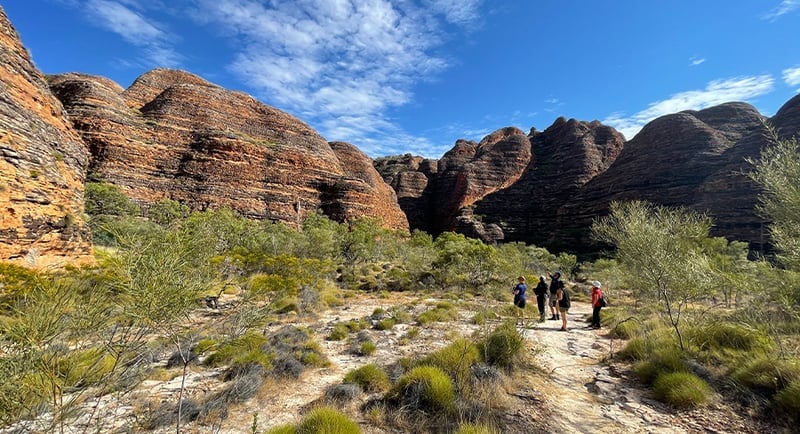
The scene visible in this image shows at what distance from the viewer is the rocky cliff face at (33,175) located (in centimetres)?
1074

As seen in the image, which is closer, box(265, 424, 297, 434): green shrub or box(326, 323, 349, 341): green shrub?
box(265, 424, 297, 434): green shrub

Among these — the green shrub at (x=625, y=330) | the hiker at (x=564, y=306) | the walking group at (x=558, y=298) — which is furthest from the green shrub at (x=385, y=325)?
the green shrub at (x=625, y=330)

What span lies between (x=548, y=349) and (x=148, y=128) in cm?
5688

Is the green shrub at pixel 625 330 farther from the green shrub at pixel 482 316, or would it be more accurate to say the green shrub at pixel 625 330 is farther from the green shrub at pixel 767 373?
the green shrub at pixel 482 316

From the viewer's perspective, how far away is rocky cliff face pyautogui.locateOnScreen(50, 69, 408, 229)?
3966 centimetres

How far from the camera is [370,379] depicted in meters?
5.33

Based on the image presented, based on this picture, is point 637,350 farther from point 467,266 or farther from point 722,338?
point 467,266

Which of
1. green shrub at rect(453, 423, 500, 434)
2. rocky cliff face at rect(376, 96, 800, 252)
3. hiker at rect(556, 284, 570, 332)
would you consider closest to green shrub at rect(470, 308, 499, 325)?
hiker at rect(556, 284, 570, 332)

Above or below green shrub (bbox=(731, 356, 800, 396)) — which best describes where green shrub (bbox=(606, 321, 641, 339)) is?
below

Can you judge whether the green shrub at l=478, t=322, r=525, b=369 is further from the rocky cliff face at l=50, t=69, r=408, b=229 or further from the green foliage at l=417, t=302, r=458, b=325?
the rocky cliff face at l=50, t=69, r=408, b=229

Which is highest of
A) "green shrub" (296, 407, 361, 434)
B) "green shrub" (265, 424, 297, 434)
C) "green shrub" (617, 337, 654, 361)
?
"green shrub" (296, 407, 361, 434)

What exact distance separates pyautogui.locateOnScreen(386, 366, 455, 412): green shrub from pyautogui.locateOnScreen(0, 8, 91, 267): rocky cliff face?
559 inches

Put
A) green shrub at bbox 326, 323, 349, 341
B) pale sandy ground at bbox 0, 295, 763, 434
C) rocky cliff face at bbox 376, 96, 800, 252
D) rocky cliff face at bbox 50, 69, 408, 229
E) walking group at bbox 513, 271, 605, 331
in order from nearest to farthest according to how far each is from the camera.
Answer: pale sandy ground at bbox 0, 295, 763, 434
green shrub at bbox 326, 323, 349, 341
walking group at bbox 513, 271, 605, 331
rocky cliff face at bbox 50, 69, 408, 229
rocky cliff face at bbox 376, 96, 800, 252

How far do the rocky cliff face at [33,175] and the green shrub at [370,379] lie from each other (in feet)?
43.3
